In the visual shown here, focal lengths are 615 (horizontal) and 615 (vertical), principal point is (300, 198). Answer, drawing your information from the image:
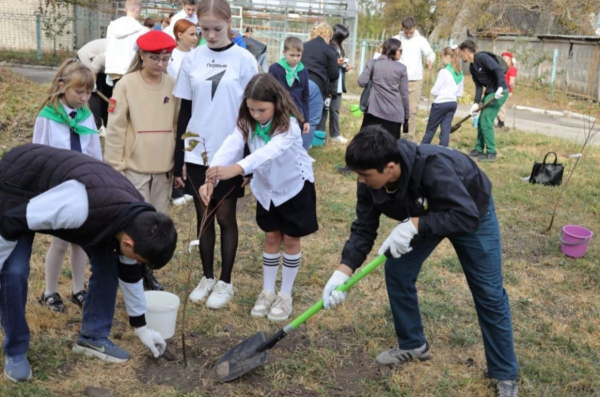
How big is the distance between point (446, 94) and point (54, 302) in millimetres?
6235

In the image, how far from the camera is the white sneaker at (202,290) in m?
3.88

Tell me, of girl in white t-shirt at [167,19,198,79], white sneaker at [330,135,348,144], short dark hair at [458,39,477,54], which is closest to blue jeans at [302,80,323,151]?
white sneaker at [330,135,348,144]

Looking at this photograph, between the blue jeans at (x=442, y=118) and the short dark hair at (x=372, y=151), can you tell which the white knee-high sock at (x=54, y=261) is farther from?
the blue jeans at (x=442, y=118)

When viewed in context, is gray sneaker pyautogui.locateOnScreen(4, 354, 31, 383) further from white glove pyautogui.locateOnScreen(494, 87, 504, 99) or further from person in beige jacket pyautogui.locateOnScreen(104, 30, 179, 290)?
white glove pyautogui.locateOnScreen(494, 87, 504, 99)

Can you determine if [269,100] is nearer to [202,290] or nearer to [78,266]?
[202,290]

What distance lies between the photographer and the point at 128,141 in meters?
3.79

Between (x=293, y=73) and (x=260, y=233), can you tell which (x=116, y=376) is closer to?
(x=260, y=233)

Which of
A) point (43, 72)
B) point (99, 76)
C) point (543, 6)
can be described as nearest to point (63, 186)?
point (99, 76)

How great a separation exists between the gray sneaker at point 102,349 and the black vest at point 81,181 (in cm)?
69

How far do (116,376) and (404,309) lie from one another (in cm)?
147

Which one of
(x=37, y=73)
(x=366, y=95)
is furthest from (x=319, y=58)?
(x=37, y=73)

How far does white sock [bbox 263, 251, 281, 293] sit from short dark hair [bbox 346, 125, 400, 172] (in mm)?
1452

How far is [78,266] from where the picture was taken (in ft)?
12.0

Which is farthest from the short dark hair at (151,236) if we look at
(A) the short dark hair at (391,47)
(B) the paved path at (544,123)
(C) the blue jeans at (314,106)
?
→ (B) the paved path at (544,123)
